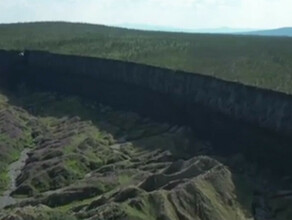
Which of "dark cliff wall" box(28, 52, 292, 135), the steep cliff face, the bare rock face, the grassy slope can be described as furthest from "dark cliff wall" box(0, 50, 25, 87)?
the bare rock face

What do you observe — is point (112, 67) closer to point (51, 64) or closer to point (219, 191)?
point (51, 64)

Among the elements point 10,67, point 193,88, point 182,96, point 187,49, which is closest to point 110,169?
point 193,88

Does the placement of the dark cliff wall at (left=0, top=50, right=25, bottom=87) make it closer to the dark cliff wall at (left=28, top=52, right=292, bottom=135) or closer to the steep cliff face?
the steep cliff face

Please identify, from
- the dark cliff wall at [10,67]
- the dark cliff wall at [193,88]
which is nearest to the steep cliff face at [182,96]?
the dark cliff wall at [193,88]

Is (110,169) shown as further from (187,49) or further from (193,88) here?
(187,49)

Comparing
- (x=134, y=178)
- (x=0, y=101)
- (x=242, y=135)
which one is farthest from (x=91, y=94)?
(x=134, y=178)

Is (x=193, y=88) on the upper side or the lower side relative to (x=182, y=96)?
upper

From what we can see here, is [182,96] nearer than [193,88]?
No
